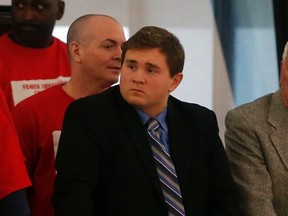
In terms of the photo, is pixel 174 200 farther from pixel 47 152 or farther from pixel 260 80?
pixel 260 80

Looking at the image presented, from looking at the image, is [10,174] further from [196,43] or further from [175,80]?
[196,43]

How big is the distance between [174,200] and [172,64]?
0.38m

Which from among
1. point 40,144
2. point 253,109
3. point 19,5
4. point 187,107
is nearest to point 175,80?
point 187,107

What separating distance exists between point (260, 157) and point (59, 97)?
0.68m

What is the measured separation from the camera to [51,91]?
194 centimetres

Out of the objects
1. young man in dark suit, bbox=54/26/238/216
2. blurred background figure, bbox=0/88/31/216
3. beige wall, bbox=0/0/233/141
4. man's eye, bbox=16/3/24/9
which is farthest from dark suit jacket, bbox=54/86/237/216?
beige wall, bbox=0/0/233/141

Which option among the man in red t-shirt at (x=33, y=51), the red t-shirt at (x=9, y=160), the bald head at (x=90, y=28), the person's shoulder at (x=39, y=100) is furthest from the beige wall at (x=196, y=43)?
the red t-shirt at (x=9, y=160)

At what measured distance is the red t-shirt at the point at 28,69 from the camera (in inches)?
88.8

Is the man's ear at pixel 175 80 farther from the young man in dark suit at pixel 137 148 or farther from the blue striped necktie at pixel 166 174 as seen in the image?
the blue striped necktie at pixel 166 174

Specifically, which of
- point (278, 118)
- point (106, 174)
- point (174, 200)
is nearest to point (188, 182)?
point (174, 200)

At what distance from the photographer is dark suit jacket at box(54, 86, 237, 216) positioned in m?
1.55

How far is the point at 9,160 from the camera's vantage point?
1.49 m

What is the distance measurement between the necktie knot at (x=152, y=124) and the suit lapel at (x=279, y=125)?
44cm

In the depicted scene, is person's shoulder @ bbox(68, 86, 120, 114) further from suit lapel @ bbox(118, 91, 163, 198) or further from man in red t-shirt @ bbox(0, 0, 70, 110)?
man in red t-shirt @ bbox(0, 0, 70, 110)
